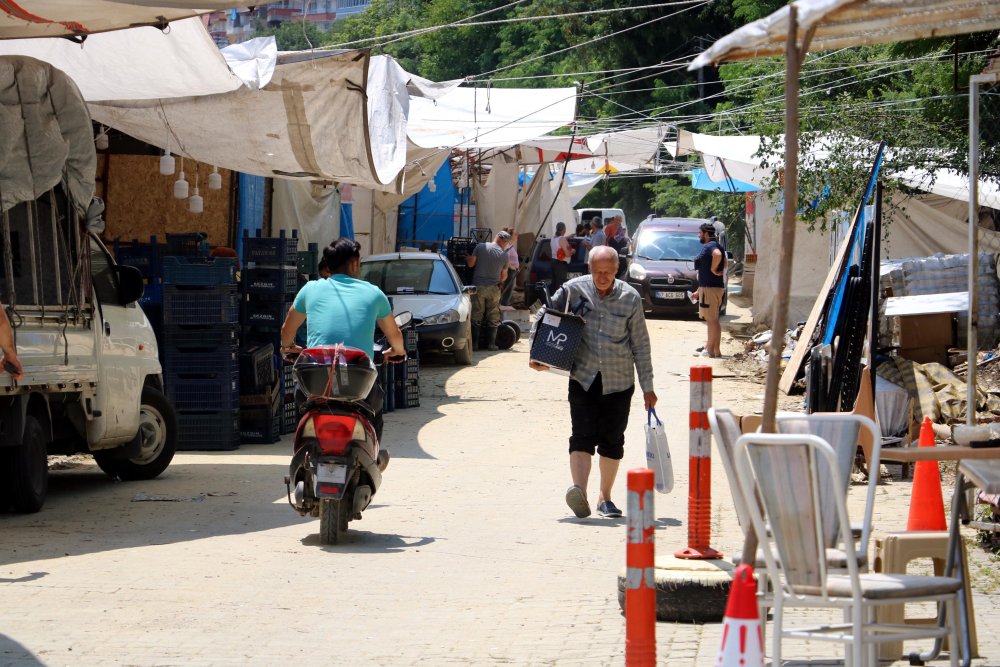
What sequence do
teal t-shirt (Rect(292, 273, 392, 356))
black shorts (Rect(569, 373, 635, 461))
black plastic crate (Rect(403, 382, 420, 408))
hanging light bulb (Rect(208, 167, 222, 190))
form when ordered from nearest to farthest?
teal t-shirt (Rect(292, 273, 392, 356)) → black shorts (Rect(569, 373, 635, 461)) → black plastic crate (Rect(403, 382, 420, 408)) → hanging light bulb (Rect(208, 167, 222, 190))

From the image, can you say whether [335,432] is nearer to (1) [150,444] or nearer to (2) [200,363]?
(1) [150,444]

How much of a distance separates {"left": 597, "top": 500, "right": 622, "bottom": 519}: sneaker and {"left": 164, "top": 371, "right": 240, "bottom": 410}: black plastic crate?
455 cm

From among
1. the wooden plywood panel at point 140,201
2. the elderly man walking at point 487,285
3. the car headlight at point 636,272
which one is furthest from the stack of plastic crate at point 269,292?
the car headlight at point 636,272

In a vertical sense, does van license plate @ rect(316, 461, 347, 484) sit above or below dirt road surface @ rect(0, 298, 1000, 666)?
above

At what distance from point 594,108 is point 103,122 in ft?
112

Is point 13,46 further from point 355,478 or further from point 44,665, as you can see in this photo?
point 44,665

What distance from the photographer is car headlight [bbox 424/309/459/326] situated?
63.8 feet

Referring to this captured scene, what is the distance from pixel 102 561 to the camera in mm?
7750

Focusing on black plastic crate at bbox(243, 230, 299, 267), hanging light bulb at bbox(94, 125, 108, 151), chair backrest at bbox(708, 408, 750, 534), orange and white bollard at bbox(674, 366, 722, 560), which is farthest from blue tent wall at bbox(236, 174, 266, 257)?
chair backrest at bbox(708, 408, 750, 534)

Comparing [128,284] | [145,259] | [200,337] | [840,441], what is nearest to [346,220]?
[145,259]

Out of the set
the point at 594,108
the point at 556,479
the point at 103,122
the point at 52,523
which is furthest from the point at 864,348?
the point at 594,108

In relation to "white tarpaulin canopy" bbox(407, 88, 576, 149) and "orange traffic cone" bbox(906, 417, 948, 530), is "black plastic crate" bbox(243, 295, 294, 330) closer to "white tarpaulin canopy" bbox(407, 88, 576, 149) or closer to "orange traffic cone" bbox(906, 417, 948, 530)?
"white tarpaulin canopy" bbox(407, 88, 576, 149)

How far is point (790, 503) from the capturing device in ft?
14.4

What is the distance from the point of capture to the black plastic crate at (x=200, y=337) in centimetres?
1247
